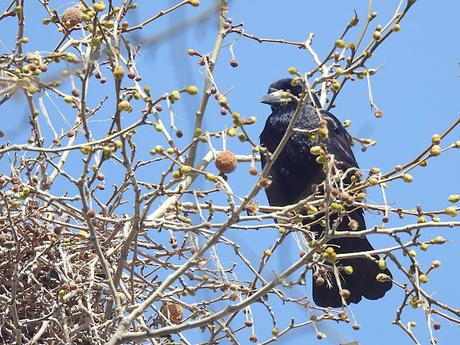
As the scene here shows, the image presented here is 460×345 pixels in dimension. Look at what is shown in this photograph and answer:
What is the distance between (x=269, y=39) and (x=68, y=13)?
36.3 inches

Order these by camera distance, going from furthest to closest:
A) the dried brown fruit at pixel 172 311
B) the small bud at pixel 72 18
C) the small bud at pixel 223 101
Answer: the dried brown fruit at pixel 172 311, the small bud at pixel 72 18, the small bud at pixel 223 101

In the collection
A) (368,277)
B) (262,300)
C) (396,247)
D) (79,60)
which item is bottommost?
(262,300)

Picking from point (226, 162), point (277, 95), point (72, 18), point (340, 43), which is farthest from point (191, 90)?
point (277, 95)

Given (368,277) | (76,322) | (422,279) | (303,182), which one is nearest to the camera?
(422,279)

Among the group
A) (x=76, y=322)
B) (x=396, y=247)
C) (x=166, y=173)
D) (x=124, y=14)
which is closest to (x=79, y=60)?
(x=166, y=173)

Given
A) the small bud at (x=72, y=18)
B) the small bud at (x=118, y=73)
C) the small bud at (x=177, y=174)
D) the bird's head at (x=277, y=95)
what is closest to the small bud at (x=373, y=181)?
the small bud at (x=177, y=174)

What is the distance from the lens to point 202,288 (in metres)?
4.03

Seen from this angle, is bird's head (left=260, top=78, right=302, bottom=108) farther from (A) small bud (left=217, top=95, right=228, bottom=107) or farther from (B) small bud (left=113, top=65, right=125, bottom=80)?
(B) small bud (left=113, top=65, right=125, bottom=80)

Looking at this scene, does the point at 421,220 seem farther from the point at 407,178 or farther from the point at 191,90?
the point at 191,90

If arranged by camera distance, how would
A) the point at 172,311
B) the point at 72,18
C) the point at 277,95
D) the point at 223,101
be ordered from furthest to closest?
the point at 277,95 → the point at 172,311 → the point at 72,18 → the point at 223,101

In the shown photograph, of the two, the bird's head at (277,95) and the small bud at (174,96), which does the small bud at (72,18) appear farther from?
the bird's head at (277,95)

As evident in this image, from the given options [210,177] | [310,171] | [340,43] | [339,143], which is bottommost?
[210,177]

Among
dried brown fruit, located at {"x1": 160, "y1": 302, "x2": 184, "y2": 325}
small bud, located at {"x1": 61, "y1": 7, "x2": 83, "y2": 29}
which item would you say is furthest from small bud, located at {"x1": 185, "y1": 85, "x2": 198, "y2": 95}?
dried brown fruit, located at {"x1": 160, "y1": 302, "x2": 184, "y2": 325}

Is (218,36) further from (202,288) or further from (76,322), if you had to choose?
(76,322)
